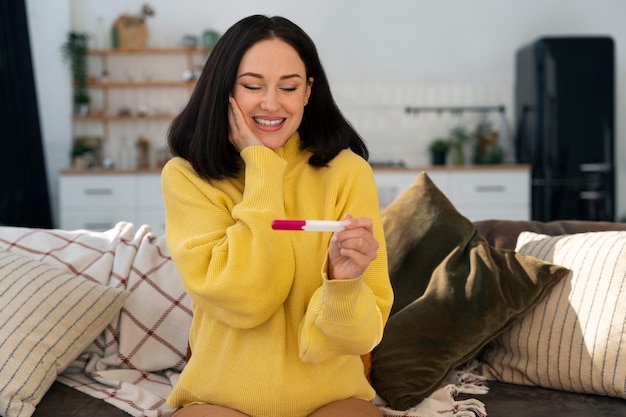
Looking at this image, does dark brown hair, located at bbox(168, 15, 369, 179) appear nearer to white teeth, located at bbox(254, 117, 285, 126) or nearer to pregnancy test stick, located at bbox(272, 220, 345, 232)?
white teeth, located at bbox(254, 117, 285, 126)

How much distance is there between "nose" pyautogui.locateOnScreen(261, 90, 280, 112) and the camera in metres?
1.68

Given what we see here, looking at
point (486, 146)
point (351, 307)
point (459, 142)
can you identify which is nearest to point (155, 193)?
point (459, 142)

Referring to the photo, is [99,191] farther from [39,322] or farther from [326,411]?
[326,411]

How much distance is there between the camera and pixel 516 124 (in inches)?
256

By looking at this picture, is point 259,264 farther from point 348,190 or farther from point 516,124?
point 516,124

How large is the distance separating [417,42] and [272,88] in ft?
16.9

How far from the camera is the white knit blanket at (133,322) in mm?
2016

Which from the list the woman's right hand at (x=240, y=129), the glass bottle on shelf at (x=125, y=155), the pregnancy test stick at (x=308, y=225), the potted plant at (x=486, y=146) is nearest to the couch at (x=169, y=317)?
the woman's right hand at (x=240, y=129)

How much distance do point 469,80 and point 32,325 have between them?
523 centimetres

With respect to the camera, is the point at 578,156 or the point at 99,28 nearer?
the point at 578,156

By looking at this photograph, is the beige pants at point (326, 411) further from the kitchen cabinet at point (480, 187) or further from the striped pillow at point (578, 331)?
the kitchen cabinet at point (480, 187)

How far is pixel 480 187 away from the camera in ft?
19.8

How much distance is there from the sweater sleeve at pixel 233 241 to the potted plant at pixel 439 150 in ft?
15.5

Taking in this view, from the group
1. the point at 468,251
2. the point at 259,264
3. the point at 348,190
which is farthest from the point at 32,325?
the point at 468,251
